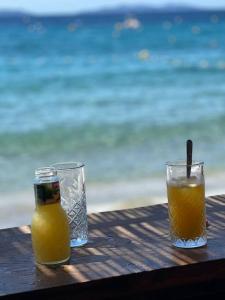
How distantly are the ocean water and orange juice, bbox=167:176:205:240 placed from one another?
3.87 m

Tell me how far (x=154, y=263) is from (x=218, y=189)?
3.57 metres

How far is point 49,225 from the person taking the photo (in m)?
1.56

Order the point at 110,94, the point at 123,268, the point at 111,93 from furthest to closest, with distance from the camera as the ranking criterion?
the point at 111,93
the point at 110,94
the point at 123,268

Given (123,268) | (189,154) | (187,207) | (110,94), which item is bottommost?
(123,268)

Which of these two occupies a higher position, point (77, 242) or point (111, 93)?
point (111, 93)

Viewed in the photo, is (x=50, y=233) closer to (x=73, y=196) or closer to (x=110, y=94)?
(x=73, y=196)

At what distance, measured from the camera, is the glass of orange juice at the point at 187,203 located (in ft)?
5.31

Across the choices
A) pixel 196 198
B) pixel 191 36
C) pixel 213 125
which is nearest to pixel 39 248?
pixel 196 198

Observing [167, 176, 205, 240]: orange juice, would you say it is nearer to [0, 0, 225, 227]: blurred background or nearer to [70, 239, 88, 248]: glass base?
[70, 239, 88, 248]: glass base

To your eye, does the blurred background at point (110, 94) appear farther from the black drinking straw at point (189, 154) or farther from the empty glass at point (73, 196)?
the black drinking straw at point (189, 154)

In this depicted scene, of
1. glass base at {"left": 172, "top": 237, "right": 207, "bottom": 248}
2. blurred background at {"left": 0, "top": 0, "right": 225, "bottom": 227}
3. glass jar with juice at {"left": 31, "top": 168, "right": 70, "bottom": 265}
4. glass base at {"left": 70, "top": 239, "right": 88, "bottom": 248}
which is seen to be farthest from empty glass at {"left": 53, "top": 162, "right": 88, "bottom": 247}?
blurred background at {"left": 0, "top": 0, "right": 225, "bottom": 227}

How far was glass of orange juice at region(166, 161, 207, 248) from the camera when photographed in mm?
1618

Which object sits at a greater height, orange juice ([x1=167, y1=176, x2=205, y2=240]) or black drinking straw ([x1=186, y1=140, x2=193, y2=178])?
black drinking straw ([x1=186, y1=140, x2=193, y2=178])

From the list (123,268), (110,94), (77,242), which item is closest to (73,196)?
(77,242)
